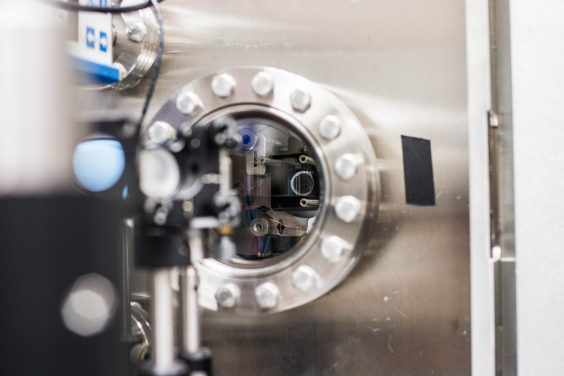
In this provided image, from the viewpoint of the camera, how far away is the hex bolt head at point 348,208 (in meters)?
0.61

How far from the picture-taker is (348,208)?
614 millimetres

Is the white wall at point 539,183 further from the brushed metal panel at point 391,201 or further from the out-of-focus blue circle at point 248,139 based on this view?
the out-of-focus blue circle at point 248,139

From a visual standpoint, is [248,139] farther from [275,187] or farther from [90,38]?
[90,38]

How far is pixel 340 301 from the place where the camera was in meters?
0.66

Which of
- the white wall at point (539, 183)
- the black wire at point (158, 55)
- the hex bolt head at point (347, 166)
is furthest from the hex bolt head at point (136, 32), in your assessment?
the white wall at point (539, 183)

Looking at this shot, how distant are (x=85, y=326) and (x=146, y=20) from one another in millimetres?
606

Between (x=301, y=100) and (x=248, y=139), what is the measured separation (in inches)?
7.8

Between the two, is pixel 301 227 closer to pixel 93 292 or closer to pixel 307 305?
pixel 307 305

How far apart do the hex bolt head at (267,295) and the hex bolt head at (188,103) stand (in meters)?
0.29

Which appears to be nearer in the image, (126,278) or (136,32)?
(126,278)

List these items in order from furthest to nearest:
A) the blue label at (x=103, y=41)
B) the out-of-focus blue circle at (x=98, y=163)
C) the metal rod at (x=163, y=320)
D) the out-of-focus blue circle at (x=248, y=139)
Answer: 1. the out-of-focus blue circle at (x=248, y=139)
2. the blue label at (x=103, y=41)
3. the metal rod at (x=163, y=320)
4. the out-of-focus blue circle at (x=98, y=163)

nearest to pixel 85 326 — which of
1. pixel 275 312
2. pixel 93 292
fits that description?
pixel 93 292

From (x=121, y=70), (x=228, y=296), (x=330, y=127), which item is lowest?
(x=228, y=296)

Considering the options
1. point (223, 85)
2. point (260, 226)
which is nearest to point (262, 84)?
point (223, 85)
